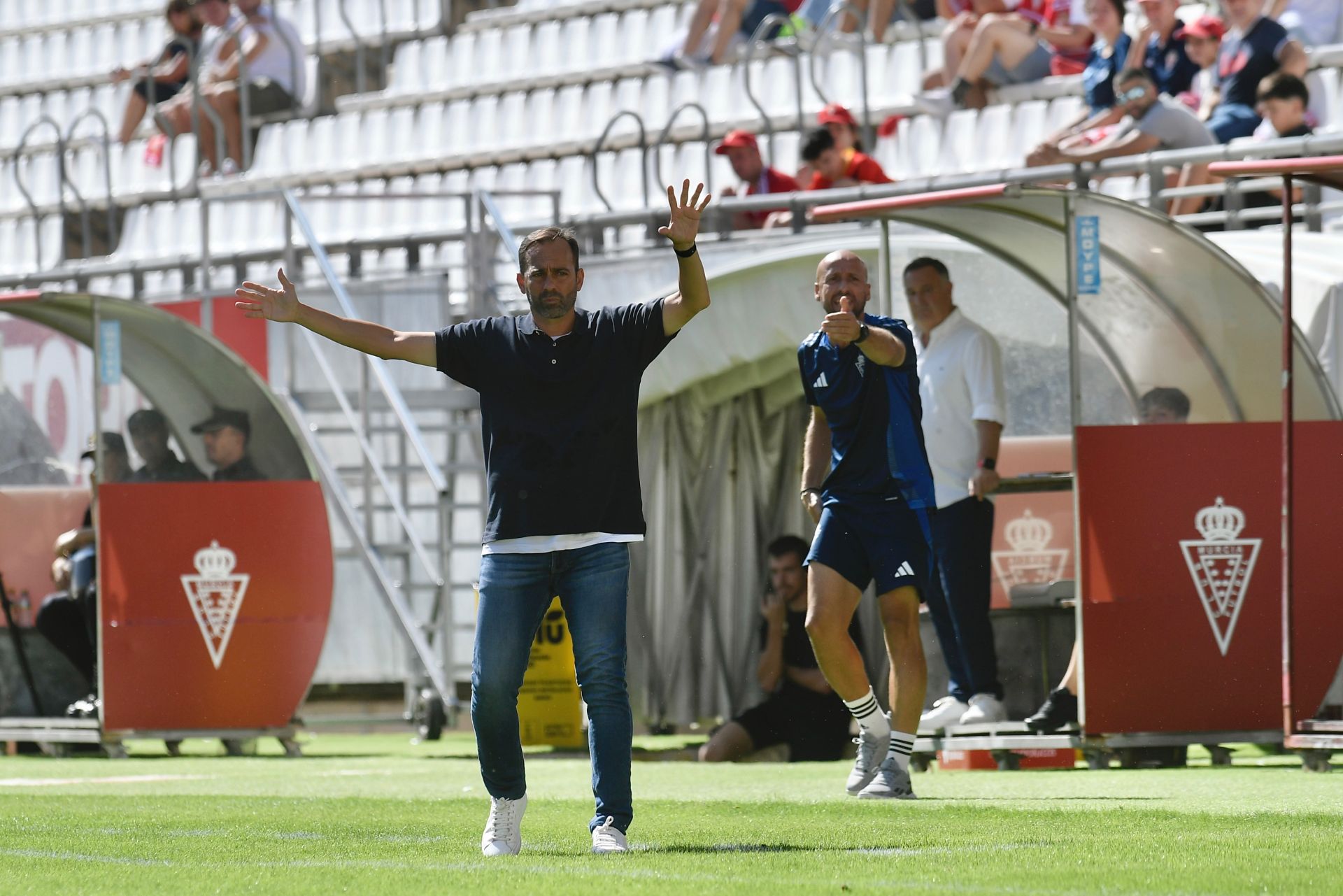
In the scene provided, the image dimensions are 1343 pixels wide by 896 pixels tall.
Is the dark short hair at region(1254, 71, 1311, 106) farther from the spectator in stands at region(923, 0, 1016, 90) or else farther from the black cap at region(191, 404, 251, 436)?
the black cap at region(191, 404, 251, 436)

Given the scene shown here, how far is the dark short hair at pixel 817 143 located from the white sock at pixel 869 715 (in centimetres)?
719

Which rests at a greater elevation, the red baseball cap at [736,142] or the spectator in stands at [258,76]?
the spectator in stands at [258,76]

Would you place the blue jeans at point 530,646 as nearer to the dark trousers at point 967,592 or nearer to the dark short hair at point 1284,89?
the dark trousers at point 967,592

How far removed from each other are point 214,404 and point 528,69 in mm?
10033

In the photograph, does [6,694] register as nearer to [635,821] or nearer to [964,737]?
[964,737]

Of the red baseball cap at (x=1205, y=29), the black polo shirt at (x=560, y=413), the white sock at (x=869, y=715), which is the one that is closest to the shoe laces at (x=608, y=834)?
the black polo shirt at (x=560, y=413)

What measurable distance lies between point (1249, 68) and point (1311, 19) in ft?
7.60

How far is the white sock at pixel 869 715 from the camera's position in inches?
357

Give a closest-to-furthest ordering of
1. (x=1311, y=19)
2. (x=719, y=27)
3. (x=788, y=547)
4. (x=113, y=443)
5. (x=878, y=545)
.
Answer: (x=878, y=545), (x=788, y=547), (x=113, y=443), (x=1311, y=19), (x=719, y=27)

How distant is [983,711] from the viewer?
37.1 feet

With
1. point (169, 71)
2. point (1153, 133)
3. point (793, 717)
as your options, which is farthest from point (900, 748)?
point (169, 71)

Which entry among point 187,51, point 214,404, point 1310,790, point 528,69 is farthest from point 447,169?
point 1310,790

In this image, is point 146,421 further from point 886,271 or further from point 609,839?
point 609,839

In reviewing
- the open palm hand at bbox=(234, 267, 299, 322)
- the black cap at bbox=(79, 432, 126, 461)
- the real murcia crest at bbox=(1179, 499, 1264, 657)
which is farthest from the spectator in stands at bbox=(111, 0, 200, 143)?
the open palm hand at bbox=(234, 267, 299, 322)
